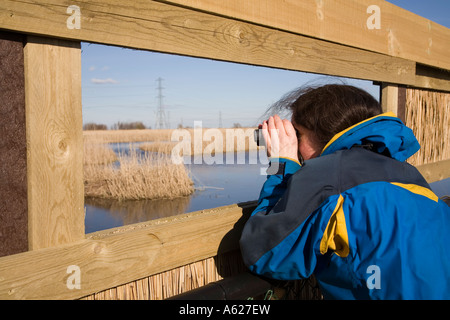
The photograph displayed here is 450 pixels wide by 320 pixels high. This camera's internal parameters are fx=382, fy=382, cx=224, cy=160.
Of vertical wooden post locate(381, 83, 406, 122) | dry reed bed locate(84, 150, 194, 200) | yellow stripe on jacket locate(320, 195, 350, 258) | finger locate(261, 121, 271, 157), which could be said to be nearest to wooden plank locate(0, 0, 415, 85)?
finger locate(261, 121, 271, 157)

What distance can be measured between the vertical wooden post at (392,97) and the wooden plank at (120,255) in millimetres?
1557

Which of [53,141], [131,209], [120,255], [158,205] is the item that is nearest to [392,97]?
[120,255]

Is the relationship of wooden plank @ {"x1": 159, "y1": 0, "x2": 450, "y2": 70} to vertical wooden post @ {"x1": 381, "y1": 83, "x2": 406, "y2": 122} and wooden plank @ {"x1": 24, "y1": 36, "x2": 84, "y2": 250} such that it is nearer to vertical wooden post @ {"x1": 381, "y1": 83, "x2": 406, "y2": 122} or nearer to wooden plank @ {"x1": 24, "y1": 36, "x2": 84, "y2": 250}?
vertical wooden post @ {"x1": 381, "y1": 83, "x2": 406, "y2": 122}

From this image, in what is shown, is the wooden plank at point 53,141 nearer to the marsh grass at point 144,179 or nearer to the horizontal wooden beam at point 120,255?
the horizontal wooden beam at point 120,255

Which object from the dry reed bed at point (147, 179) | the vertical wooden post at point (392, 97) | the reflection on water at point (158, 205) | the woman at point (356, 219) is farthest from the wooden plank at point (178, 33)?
the dry reed bed at point (147, 179)

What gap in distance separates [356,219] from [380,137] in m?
0.31

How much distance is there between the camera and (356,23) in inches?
88.3

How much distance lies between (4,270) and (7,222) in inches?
5.5

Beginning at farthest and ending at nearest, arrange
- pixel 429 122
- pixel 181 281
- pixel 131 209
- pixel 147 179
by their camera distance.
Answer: pixel 147 179, pixel 131 209, pixel 429 122, pixel 181 281

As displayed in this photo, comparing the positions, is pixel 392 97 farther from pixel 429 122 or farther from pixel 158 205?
pixel 158 205

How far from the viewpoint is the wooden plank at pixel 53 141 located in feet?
3.63

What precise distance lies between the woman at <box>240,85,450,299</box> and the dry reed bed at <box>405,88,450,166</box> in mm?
2020

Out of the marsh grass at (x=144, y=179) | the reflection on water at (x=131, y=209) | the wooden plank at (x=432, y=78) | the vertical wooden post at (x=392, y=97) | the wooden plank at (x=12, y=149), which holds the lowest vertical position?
the reflection on water at (x=131, y=209)
